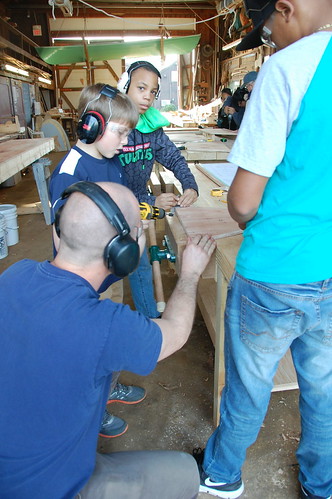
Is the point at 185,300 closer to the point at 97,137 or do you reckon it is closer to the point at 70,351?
the point at 70,351

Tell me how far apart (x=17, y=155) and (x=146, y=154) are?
71.6 inches

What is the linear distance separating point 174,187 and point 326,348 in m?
1.77

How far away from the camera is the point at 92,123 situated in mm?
1498

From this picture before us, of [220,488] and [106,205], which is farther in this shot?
[220,488]

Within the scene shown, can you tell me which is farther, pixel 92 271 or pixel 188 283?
pixel 188 283

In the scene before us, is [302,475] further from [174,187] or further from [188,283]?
[174,187]

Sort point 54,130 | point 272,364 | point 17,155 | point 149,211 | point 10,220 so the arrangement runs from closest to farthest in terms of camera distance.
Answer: point 272,364
point 149,211
point 17,155
point 10,220
point 54,130

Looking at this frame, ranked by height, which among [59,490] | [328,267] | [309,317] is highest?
[328,267]

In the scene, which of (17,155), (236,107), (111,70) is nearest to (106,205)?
(17,155)

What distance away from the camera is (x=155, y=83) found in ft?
6.56

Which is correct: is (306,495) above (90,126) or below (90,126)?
below

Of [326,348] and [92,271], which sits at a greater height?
[92,271]

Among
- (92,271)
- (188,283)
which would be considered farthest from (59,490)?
(188,283)

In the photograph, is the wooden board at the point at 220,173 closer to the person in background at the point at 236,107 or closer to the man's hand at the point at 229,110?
the person in background at the point at 236,107
